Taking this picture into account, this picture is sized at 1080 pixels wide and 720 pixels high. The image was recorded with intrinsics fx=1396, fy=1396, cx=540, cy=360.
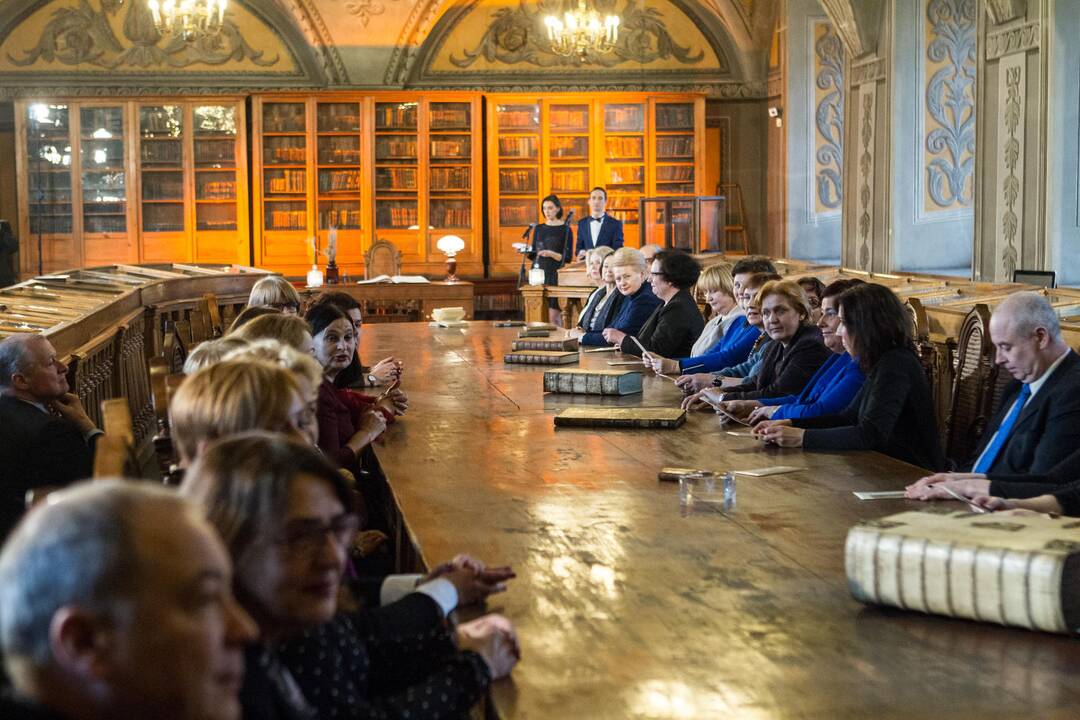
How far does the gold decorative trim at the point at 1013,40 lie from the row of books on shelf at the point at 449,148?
800 cm

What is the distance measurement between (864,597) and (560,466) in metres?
1.57

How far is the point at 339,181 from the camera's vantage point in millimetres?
16578

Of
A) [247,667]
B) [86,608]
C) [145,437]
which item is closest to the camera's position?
[86,608]

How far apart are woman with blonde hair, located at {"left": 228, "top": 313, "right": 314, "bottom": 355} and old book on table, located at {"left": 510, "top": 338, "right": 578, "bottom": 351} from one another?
2.96 m

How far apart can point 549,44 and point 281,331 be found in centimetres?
1317

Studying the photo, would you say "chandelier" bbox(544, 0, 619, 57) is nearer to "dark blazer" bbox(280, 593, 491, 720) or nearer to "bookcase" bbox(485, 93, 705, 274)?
"bookcase" bbox(485, 93, 705, 274)

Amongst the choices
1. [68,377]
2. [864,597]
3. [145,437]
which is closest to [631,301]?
[145,437]

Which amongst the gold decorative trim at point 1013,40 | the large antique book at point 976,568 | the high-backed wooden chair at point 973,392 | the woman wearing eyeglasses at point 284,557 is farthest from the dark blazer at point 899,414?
the gold decorative trim at point 1013,40

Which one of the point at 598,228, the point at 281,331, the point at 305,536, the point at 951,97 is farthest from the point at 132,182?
the point at 305,536

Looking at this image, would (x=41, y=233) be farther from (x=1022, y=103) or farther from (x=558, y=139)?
(x=1022, y=103)

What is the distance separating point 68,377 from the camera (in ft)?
18.0

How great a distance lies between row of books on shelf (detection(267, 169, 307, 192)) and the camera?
16469 mm

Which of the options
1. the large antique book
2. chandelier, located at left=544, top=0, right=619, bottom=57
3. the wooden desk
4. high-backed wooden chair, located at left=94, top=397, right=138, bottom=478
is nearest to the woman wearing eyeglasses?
high-backed wooden chair, located at left=94, top=397, right=138, bottom=478

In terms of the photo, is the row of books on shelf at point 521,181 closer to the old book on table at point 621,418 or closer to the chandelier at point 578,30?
the chandelier at point 578,30
